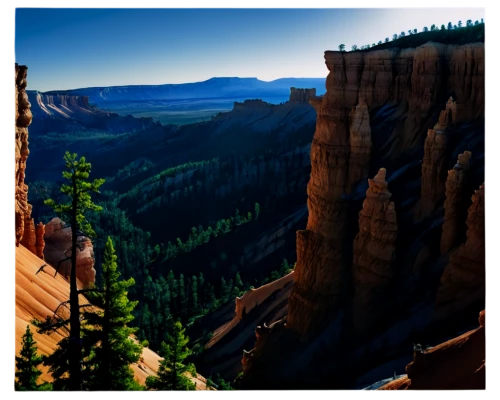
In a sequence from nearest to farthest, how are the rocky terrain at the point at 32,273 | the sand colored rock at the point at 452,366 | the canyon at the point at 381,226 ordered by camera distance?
the sand colored rock at the point at 452,366
the canyon at the point at 381,226
the rocky terrain at the point at 32,273

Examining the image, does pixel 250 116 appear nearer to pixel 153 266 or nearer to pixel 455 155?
pixel 153 266

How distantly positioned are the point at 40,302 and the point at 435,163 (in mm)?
17677

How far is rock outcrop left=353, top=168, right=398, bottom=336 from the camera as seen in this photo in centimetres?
2042

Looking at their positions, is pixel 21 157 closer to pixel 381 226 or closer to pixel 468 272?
pixel 381 226

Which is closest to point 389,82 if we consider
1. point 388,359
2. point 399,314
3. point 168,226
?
point 399,314

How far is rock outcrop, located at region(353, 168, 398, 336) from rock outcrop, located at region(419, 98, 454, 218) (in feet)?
4.74

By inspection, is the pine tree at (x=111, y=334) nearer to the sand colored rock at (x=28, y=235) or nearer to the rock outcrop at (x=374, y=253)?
the rock outcrop at (x=374, y=253)

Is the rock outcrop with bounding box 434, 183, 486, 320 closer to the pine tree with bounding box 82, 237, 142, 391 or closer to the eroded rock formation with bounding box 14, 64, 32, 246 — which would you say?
the pine tree with bounding box 82, 237, 142, 391

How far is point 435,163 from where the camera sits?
65.9 ft

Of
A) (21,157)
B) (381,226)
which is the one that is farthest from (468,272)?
(21,157)

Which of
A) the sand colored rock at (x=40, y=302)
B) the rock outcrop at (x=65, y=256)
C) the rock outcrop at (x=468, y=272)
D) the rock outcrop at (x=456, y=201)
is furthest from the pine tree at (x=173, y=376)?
the rock outcrop at (x=65, y=256)

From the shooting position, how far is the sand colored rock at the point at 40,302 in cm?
1836

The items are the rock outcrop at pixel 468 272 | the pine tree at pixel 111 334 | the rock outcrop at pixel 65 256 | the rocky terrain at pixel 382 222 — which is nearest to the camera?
the pine tree at pixel 111 334

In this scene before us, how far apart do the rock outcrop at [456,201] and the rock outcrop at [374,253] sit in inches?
86.0
